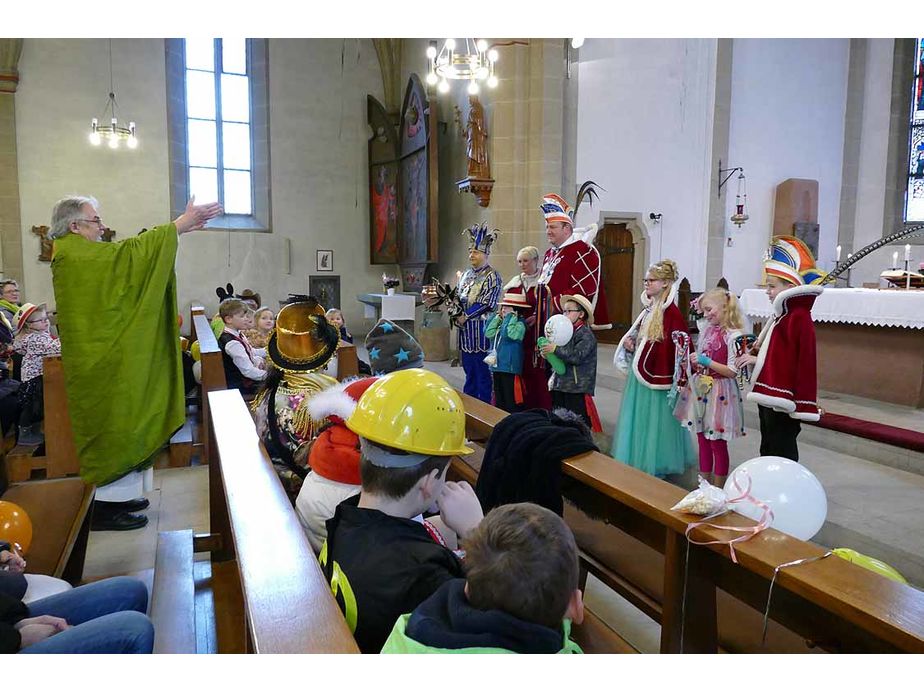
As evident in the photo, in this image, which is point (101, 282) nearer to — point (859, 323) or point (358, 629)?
point (358, 629)

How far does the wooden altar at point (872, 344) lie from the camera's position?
5.25 metres

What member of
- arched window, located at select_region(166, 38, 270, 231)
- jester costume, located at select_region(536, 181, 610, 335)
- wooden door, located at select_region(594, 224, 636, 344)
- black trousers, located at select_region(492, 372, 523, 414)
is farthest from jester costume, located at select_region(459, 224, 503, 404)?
arched window, located at select_region(166, 38, 270, 231)

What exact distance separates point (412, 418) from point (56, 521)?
1928 millimetres

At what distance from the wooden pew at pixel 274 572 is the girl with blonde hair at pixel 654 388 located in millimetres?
2605

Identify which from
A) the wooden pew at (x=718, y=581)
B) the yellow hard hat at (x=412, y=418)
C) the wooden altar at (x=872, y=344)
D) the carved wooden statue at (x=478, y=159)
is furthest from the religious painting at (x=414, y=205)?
the yellow hard hat at (x=412, y=418)

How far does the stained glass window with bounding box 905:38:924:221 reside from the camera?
34.7 feet

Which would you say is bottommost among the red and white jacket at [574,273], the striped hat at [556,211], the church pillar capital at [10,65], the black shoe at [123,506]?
the black shoe at [123,506]

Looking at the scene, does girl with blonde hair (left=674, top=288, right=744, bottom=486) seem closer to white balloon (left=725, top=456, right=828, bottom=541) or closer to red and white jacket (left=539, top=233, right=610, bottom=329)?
red and white jacket (left=539, top=233, right=610, bottom=329)

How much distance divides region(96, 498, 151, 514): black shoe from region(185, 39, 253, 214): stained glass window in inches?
375

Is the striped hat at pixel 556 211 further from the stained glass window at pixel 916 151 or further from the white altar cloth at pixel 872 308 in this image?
the stained glass window at pixel 916 151

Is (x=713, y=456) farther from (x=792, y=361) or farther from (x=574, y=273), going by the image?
(x=574, y=273)

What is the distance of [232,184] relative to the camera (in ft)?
41.3

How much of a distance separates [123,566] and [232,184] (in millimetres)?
10639

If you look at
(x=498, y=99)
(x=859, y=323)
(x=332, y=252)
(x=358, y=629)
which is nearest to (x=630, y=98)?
(x=498, y=99)
